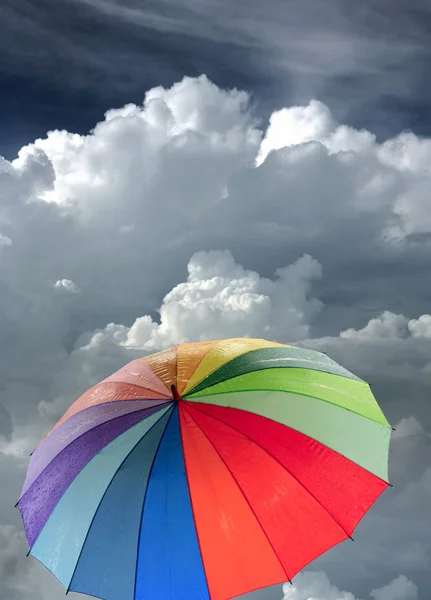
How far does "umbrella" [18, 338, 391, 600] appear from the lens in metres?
7.05

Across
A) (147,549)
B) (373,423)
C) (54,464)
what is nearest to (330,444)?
(373,423)

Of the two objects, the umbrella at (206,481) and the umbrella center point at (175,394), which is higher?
the umbrella center point at (175,394)

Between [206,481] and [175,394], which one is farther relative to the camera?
[175,394]

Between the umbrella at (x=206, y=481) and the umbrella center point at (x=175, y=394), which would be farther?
the umbrella center point at (x=175, y=394)

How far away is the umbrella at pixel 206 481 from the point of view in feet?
23.1

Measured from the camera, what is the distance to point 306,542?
23.6 feet

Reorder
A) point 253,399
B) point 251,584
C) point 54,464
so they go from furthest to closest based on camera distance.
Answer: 1. point 54,464
2. point 253,399
3. point 251,584

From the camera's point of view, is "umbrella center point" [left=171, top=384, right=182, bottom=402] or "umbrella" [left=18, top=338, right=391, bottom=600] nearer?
"umbrella" [left=18, top=338, right=391, bottom=600]

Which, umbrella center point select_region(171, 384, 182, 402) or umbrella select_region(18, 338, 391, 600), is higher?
umbrella center point select_region(171, 384, 182, 402)

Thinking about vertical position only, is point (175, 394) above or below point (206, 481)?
above

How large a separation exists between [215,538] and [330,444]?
5.91ft

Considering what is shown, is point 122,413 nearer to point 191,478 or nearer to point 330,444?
point 191,478

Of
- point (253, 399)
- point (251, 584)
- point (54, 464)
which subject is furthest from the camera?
point (54, 464)

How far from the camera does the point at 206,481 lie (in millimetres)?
7199
